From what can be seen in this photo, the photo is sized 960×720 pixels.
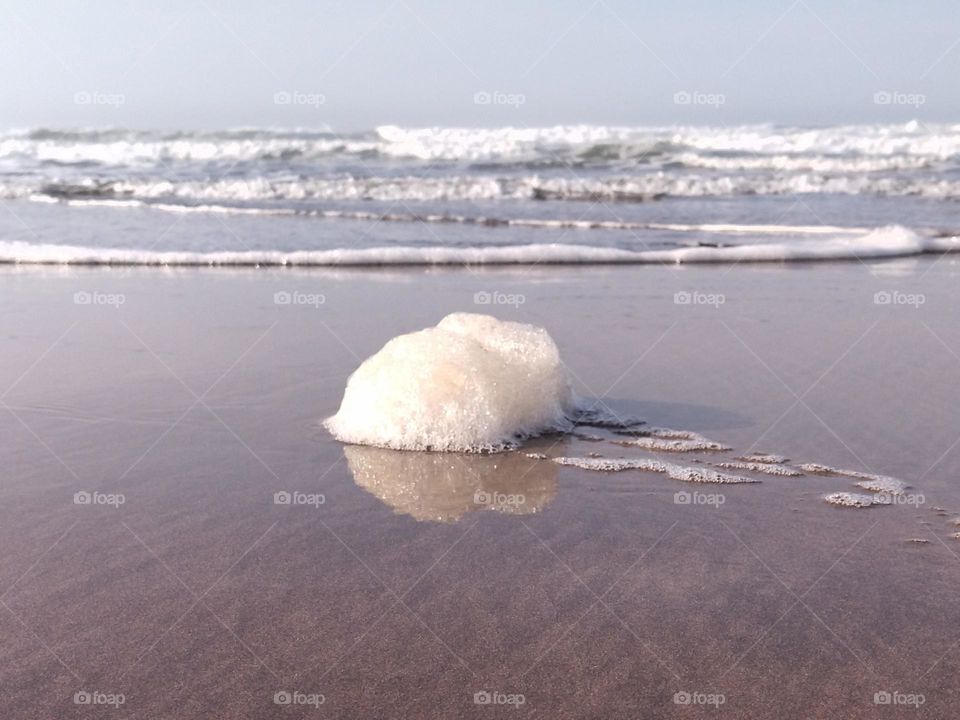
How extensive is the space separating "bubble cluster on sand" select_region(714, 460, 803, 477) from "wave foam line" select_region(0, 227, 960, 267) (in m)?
6.44

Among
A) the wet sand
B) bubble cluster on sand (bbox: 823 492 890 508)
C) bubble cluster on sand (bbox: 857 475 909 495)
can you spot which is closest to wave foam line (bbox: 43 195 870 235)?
the wet sand

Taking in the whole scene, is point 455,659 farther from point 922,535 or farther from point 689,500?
point 922,535

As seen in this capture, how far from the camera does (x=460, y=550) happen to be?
3.47 meters

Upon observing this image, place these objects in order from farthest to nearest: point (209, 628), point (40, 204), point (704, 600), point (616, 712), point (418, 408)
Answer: point (40, 204) < point (418, 408) < point (704, 600) < point (209, 628) < point (616, 712)

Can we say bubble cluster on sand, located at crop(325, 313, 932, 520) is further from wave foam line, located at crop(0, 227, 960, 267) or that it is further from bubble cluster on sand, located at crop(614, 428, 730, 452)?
wave foam line, located at crop(0, 227, 960, 267)

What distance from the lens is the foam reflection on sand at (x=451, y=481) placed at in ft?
12.7

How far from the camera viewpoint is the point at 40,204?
1747cm

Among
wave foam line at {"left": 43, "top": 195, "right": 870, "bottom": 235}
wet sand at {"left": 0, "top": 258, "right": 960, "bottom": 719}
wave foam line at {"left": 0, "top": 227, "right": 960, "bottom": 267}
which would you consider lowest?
wet sand at {"left": 0, "top": 258, "right": 960, "bottom": 719}

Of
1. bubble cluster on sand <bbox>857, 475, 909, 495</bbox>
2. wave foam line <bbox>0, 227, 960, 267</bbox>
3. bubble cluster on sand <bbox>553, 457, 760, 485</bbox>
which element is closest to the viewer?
bubble cluster on sand <bbox>857, 475, 909, 495</bbox>

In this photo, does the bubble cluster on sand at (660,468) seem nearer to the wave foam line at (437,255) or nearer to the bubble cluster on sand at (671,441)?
the bubble cluster on sand at (671,441)

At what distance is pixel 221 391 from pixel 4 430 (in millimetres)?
1110

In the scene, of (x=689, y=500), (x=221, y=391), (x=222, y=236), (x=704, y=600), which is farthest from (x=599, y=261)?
(x=704, y=600)

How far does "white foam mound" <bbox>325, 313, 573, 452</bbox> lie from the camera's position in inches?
180

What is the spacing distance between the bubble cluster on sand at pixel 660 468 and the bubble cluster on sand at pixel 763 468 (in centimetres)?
11
